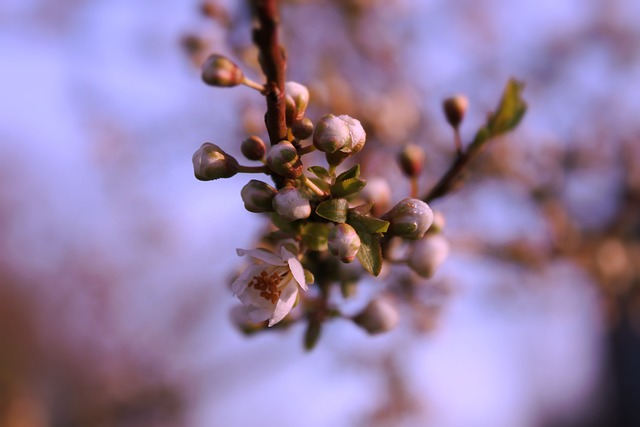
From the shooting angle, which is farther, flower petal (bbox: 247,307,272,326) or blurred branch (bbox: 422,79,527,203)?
blurred branch (bbox: 422,79,527,203)

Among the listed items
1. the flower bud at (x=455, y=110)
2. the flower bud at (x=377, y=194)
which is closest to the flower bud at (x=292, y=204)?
the flower bud at (x=377, y=194)

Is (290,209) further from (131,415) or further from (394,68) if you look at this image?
(131,415)

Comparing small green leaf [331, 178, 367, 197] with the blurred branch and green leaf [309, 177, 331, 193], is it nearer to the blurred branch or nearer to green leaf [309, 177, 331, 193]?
green leaf [309, 177, 331, 193]

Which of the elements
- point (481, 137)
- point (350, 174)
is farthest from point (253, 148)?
point (481, 137)

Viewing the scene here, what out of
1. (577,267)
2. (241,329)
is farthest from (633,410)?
(241,329)

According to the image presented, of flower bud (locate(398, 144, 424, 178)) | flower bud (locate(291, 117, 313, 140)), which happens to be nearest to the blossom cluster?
flower bud (locate(291, 117, 313, 140))
